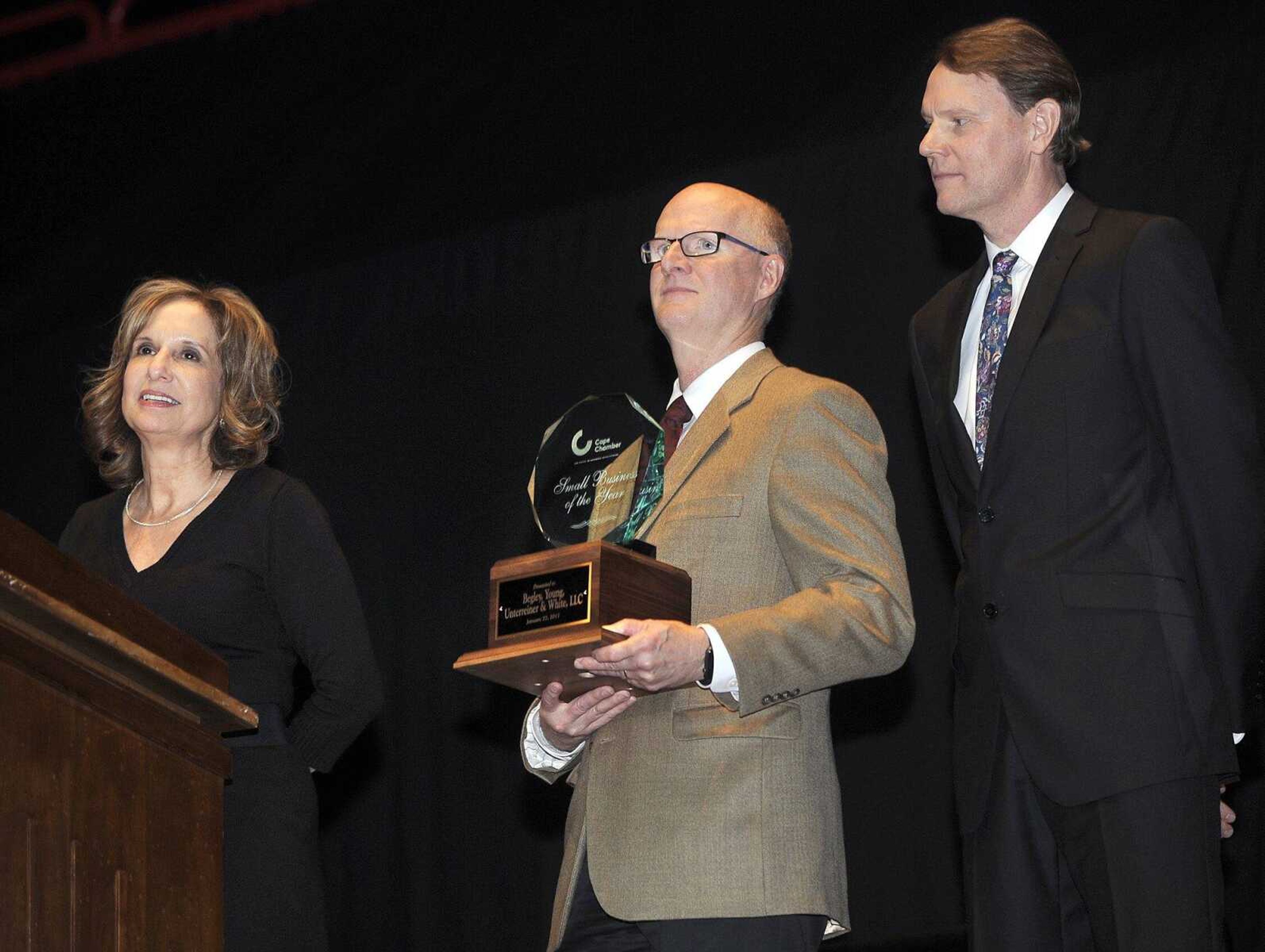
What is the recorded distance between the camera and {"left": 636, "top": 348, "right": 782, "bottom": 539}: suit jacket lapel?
92.4 inches

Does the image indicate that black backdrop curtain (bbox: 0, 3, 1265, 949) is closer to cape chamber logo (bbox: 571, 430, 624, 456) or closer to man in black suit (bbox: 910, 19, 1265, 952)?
man in black suit (bbox: 910, 19, 1265, 952)

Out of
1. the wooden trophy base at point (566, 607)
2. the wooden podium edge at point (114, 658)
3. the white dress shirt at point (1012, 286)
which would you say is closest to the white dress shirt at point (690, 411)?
the wooden trophy base at point (566, 607)

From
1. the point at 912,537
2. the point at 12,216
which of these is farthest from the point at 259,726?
the point at 12,216

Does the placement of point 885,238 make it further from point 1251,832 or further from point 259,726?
point 259,726

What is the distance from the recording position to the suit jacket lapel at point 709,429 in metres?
2.35

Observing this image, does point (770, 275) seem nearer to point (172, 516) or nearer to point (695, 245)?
point (695, 245)

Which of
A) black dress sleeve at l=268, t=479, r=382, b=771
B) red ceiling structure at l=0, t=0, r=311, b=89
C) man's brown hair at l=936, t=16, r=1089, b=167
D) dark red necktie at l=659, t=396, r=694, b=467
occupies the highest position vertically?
red ceiling structure at l=0, t=0, r=311, b=89

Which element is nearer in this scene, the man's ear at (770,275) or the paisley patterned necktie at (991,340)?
the paisley patterned necktie at (991,340)

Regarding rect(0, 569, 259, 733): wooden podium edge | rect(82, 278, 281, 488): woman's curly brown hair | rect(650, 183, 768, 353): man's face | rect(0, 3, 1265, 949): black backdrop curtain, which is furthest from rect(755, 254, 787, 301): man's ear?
rect(0, 3, 1265, 949): black backdrop curtain

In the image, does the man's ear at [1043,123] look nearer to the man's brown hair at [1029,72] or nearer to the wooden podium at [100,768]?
the man's brown hair at [1029,72]

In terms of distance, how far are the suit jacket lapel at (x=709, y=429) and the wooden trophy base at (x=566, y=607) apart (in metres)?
0.19

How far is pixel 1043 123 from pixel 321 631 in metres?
1.36

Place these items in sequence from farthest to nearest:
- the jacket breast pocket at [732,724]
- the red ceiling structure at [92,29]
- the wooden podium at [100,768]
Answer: the red ceiling structure at [92,29] → the jacket breast pocket at [732,724] → the wooden podium at [100,768]

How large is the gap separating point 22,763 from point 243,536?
1.25 meters
